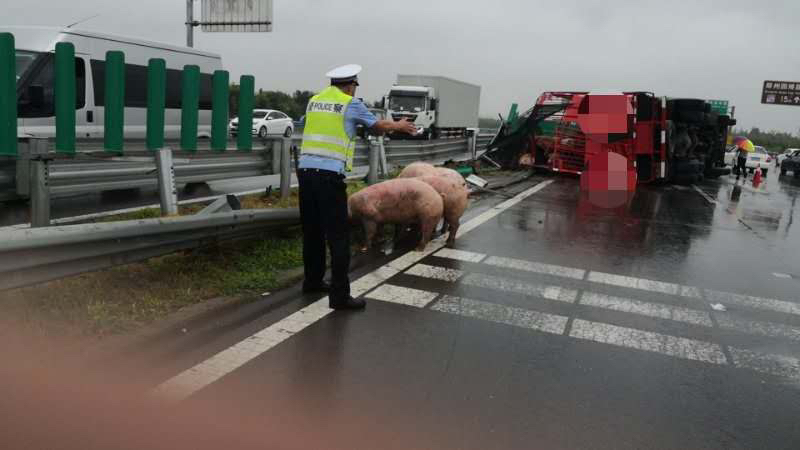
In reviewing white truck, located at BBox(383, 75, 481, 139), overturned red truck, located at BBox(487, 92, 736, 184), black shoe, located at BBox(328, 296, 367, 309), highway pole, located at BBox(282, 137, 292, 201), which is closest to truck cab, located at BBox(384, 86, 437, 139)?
white truck, located at BBox(383, 75, 481, 139)

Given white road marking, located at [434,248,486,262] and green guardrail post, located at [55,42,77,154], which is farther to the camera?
white road marking, located at [434,248,486,262]

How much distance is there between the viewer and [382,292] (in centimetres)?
583

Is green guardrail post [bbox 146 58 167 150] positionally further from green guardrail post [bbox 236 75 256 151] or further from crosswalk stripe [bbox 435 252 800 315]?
crosswalk stripe [bbox 435 252 800 315]

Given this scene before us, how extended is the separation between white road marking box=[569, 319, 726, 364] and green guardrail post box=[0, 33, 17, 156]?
4912 mm

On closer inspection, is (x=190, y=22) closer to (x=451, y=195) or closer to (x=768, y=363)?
(x=451, y=195)

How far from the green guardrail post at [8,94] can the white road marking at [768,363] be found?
19.6 ft

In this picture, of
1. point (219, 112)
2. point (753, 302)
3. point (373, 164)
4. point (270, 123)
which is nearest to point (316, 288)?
point (219, 112)

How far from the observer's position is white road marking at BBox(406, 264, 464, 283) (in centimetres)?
653

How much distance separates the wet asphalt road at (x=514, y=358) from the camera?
3422 mm

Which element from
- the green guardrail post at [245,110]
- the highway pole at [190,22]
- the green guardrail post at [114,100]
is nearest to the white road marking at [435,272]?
the green guardrail post at [245,110]

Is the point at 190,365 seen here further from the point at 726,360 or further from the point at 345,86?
the point at 726,360

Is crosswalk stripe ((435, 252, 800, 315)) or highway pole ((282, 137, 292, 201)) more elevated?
highway pole ((282, 137, 292, 201))

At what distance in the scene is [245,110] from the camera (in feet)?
27.4

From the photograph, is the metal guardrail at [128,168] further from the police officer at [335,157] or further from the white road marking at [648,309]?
the white road marking at [648,309]
